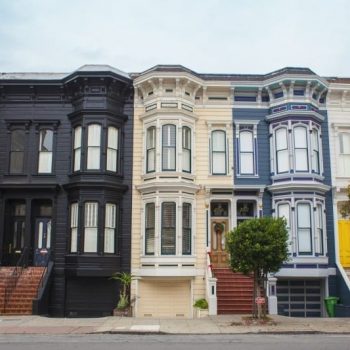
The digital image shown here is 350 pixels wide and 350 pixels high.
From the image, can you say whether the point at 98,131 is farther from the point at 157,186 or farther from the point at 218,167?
the point at 218,167

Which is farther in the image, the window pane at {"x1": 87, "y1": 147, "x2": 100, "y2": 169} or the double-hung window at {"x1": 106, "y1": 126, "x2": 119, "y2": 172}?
the double-hung window at {"x1": 106, "y1": 126, "x2": 119, "y2": 172}

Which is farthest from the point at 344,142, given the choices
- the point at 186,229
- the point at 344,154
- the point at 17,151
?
the point at 17,151

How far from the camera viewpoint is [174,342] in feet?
43.4

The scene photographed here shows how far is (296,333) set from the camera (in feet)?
49.0

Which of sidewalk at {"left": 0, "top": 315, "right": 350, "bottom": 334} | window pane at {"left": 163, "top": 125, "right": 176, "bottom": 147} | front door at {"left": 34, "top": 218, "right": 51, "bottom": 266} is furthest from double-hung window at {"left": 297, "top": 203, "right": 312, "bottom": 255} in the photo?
front door at {"left": 34, "top": 218, "right": 51, "bottom": 266}

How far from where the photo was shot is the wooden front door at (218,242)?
22469mm

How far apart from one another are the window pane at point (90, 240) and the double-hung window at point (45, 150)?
11.3ft

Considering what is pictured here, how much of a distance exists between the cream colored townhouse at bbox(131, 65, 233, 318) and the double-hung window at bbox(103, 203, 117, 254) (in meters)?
0.90

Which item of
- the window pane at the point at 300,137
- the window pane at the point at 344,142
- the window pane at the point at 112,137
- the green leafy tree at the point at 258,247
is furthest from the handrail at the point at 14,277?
the window pane at the point at 344,142

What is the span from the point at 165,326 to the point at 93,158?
8689mm

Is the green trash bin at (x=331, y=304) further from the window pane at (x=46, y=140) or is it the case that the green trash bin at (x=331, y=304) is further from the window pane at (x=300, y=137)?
the window pane at (x=46, y=140)

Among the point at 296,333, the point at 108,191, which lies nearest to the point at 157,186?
the point at 108,191

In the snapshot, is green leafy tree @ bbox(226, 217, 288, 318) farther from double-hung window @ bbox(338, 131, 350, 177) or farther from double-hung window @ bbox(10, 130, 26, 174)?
double-hung window @ bbox(10, 130, 26, 174)

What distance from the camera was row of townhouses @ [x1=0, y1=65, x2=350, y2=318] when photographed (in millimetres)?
21203
